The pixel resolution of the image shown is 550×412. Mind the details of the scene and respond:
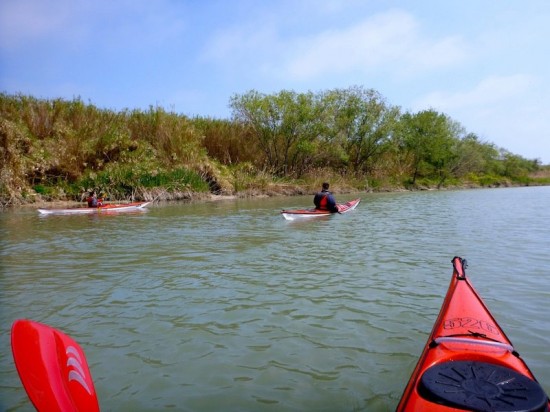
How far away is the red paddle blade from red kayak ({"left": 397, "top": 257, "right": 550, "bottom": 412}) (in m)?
1.72

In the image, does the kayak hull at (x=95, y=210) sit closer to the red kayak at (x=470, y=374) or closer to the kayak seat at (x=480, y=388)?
the red kayak at (x=470, y=374)

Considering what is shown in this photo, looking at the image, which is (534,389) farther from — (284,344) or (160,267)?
(160,267)

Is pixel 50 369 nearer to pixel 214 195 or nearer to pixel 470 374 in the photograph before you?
pixel 470 374

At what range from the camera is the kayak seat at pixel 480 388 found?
6.97 ft

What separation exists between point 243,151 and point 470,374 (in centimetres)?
2914

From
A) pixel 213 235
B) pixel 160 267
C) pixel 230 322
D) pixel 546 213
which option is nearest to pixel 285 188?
pixel 546 213

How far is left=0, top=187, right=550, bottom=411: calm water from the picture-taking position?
3164 millimetres

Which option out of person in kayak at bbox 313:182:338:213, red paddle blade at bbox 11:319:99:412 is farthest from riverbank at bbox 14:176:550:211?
red paddle blade at bbox 11:319:99:412

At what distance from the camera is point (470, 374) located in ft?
7.93

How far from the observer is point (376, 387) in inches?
124

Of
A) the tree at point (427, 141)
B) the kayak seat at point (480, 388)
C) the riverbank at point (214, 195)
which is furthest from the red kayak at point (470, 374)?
the tree at point (427, 141)

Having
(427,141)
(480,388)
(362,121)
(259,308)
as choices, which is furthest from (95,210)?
(427,141)

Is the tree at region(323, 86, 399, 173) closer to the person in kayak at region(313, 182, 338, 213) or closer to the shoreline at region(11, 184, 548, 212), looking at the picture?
the shoreline at region(11, 184, 548, 212)

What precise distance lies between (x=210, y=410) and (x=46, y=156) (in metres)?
20.5
